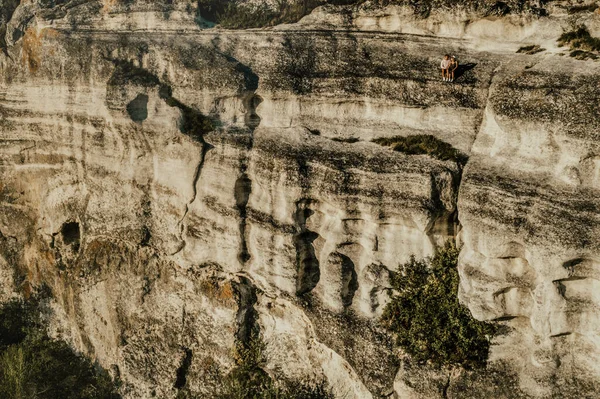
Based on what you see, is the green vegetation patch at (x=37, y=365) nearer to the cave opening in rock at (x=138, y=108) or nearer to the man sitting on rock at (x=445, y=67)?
the cave opening in rock at (x=138, y=108)

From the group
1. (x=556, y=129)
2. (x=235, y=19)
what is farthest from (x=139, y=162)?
(x=556, y=129)

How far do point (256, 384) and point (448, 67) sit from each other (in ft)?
42.7

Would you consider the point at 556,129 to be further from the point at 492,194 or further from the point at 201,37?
the point at 201,37

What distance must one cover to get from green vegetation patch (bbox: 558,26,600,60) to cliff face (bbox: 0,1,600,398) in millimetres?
765

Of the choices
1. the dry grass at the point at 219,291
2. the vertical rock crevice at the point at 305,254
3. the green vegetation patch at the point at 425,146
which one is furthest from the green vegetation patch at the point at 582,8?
the dry grass at the point at 219,291

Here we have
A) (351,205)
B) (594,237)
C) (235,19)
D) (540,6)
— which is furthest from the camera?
(235,19)

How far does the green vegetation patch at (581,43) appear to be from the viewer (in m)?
19.0

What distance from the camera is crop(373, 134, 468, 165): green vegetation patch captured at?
1888 centimetres

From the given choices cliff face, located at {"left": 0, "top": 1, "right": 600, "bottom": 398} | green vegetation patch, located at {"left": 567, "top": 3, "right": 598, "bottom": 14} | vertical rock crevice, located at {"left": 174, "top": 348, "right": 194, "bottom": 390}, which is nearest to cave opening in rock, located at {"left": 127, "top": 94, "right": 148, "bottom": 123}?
cliff face, located at {"left": 0, "top": 1, "right": 600, "bottom": 398}

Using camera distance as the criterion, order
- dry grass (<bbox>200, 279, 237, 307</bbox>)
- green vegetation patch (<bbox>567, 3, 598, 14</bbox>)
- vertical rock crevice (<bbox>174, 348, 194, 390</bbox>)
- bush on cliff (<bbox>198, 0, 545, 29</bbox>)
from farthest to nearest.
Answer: vertical rock crevice (<bbox>174, 348, 194, 390</bbox>) → bush on cliff (<bbox>198, 0, 545, 29</bbox>) → dry grass (<bbox>200, 279, 237, 307</bbox>) → green vegetation patch (<bbox>567, 3, 598, 14</bbox>)

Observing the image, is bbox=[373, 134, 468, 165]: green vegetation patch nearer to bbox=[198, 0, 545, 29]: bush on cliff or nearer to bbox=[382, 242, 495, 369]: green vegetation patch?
bbox=[382, 242, 495, 369]: green vegetation patch

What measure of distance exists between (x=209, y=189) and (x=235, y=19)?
35.8ft

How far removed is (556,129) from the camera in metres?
16.7

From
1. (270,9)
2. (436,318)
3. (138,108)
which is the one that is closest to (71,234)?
(138,108)
